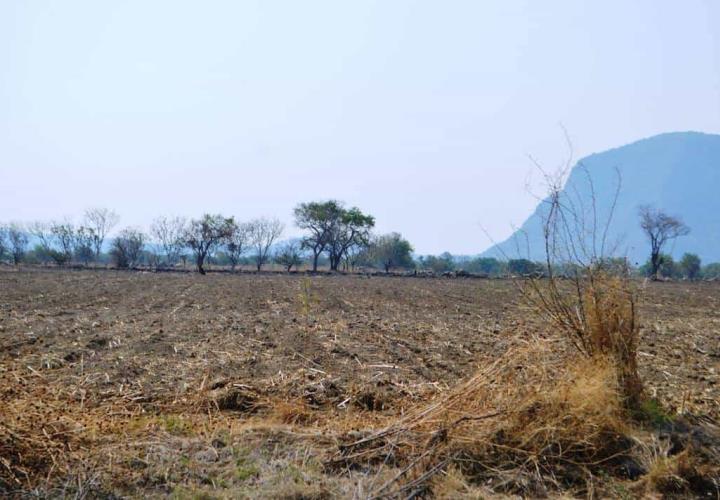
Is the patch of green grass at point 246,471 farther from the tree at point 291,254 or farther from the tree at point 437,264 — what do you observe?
the tree at point 437,264

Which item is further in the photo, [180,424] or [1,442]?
[180,424]

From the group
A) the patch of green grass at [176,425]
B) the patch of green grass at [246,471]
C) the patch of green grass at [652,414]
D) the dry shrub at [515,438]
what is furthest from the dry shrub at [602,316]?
the patch of green grass at [176,425]

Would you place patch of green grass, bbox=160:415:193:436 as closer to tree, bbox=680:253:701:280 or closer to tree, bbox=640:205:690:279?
tree, bbox=640:205:690:279

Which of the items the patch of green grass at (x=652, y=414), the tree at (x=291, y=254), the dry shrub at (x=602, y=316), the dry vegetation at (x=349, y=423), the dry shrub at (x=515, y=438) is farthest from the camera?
the tree at (x=291, y=254)

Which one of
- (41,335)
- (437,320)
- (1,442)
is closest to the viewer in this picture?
(1,442)

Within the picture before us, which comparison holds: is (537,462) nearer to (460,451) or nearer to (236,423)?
(460,451)

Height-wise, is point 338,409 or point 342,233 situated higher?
point 342,233

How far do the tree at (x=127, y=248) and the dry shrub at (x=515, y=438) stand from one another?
232ft

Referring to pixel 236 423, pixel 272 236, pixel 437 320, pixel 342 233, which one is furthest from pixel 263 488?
pixel 272 236

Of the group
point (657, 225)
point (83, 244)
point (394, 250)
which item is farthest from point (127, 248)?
→ point (657, 225)

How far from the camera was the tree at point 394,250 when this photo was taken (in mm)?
89562

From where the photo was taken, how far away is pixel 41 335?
34.6ft

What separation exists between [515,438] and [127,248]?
8320 centimetres

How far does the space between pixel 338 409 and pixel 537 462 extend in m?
2.35
